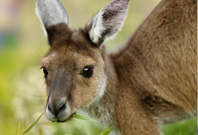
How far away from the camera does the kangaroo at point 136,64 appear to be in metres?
6.00

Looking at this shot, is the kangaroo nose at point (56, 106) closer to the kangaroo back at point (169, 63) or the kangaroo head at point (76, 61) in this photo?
the kangaroo head at point (76, 61)

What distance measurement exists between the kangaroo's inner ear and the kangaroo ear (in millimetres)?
572

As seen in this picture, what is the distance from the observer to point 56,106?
17.4 ft

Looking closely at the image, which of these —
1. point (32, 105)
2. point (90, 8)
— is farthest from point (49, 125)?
point (90, 8)

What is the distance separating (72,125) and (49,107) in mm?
1880

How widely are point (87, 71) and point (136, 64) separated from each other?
1.03m

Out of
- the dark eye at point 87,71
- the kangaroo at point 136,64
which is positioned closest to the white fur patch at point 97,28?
the kangaroo at point 136,64

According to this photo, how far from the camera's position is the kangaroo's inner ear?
6387 millimetres

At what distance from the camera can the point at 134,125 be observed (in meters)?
6.16

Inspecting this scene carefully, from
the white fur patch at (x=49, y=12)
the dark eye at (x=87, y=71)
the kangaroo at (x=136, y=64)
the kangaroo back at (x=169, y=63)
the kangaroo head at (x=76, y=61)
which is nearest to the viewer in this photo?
the kangaroo head at (x=76, y=61)

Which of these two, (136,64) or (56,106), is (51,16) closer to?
(136,64)

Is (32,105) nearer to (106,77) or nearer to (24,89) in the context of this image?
(24,89)

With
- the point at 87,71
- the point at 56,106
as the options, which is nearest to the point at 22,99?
the point at 87,71

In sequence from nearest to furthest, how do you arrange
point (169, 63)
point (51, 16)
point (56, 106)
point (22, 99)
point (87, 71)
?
1. point (56, 106)
2. point (87, 71)
3. point (169, 63)
4. point (51, 16)
5. point (22, 99)
